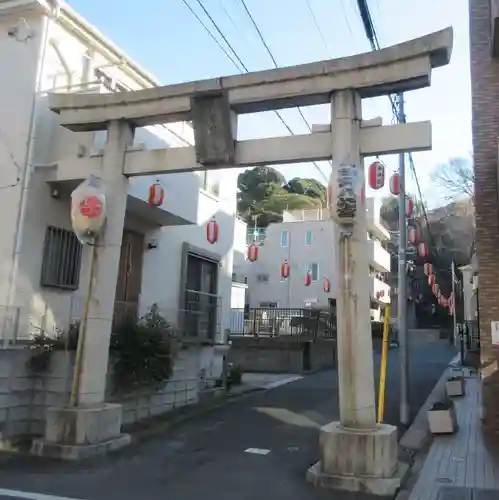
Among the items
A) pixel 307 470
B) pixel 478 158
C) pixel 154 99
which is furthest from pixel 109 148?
pixel 478 158

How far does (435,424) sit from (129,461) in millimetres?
5711

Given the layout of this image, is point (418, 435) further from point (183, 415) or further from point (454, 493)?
point (183, 415)

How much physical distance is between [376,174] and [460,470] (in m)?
6.95

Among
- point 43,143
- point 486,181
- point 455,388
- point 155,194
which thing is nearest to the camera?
point 43,143

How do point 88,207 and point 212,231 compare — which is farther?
point 212,231

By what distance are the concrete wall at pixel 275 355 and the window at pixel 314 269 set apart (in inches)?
758

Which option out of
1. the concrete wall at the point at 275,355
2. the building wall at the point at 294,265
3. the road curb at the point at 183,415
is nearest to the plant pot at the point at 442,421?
the road curb at the point at 183,415

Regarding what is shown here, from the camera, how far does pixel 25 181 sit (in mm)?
9523

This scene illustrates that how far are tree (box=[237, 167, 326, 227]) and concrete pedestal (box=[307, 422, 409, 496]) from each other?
4426cm

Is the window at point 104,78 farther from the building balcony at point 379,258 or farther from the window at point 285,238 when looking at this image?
the building balcony at point 379,258

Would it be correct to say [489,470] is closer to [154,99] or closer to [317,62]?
[317,62]

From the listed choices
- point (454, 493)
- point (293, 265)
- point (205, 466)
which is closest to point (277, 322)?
point (205, 466)

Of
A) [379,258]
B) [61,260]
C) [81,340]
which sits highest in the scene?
[379,258]

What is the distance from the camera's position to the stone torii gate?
6816mm
